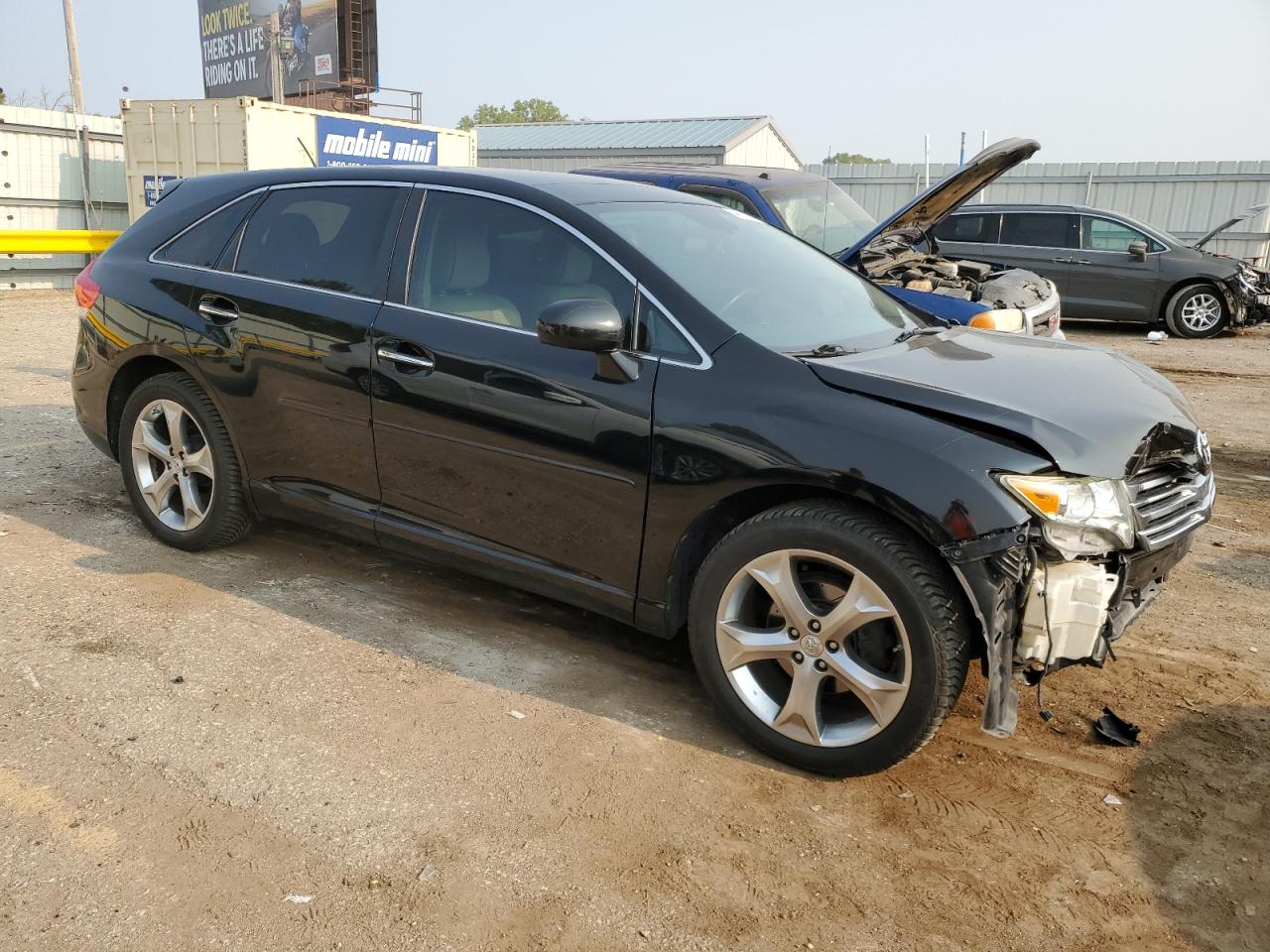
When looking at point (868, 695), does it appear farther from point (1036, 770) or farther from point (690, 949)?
point (690, 949)

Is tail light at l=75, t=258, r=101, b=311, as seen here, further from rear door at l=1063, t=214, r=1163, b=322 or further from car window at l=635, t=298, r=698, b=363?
rear door at l=1063, t=214, r=1163, b=322

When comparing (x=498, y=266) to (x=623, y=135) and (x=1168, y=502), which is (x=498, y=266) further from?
(x=623, y=135)

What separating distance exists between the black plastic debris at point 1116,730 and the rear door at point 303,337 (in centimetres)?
268

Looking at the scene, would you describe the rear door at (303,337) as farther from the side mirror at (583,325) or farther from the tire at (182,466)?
the side mirror at (583,325)

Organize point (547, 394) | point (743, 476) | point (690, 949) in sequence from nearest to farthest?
point (690, 949)
point (743, 476)
point (547, 394)

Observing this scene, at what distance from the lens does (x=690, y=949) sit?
2387 mm

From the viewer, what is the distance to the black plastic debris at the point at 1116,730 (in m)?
3.31

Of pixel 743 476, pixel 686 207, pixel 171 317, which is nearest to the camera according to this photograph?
pixel 743 476

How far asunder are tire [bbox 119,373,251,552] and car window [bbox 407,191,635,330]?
48.1 inches

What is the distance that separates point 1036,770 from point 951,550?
34.8 inches

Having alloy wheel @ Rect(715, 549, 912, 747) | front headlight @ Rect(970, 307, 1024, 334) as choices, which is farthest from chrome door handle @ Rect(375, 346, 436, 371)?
front headlight @ Rect(970, 307, 1024, 334)

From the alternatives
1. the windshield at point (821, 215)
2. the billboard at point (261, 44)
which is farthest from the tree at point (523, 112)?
the windshield at point (821, 215)

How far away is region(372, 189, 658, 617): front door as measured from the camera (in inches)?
132

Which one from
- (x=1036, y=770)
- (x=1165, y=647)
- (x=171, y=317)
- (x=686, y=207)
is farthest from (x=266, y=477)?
(x=1165, y=647)
